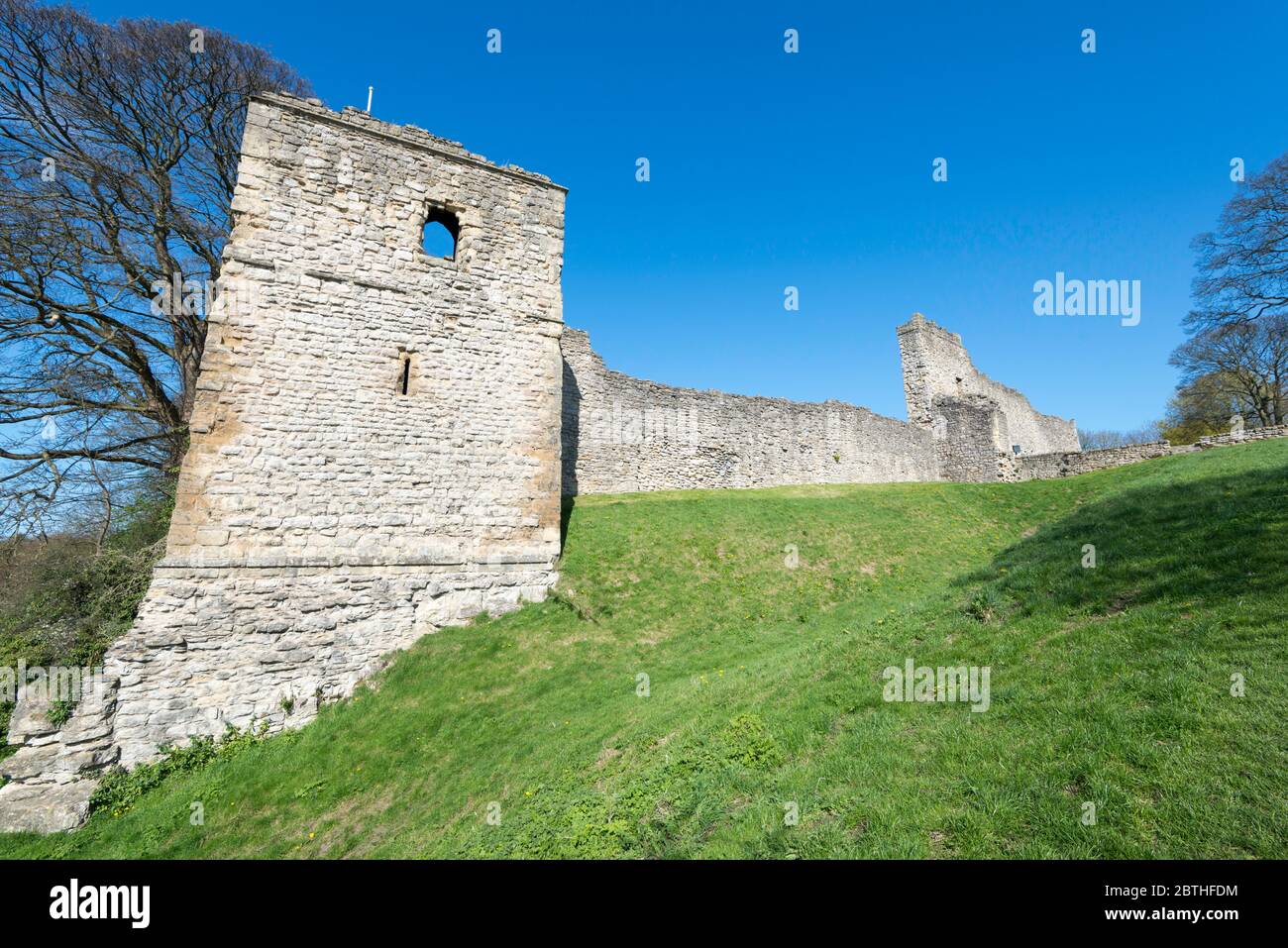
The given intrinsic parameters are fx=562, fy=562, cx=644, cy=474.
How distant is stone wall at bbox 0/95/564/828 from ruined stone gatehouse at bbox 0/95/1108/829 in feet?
0.12

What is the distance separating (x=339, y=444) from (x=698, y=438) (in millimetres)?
16401

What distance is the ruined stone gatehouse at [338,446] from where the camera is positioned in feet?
33.5

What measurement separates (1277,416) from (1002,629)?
5001 centimetres

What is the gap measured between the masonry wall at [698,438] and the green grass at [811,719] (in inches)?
262

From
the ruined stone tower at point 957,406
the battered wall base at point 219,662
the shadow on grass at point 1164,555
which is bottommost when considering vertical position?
the battered wall base at point 219,662

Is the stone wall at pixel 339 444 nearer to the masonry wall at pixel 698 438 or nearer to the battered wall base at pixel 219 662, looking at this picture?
the battered wall base at pixel 219 662

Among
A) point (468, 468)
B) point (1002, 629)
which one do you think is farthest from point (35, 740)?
point (1002, 629)

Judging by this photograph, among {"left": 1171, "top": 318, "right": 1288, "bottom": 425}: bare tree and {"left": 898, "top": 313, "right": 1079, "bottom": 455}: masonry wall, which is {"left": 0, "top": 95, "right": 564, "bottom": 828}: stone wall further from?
{"left": 1171, "top": 318, "right": 1288, "bottom": 425}: bare tree

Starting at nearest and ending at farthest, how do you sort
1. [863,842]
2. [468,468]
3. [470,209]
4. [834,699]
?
[863,842] → [834,699] → [468,468] → [470,209]

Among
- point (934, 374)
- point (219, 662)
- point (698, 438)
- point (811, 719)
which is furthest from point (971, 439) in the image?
point (219, 662)

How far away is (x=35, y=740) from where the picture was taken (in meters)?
9.70

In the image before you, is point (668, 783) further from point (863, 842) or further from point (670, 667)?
point (670, 667)

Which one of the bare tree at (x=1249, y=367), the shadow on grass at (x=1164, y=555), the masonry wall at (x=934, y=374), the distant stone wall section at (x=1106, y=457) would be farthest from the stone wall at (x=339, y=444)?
the bare tree at (x=1249, y=367)

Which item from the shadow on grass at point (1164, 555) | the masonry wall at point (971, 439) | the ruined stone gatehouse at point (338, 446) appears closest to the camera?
the shadow on grass at point (1164, 555)
